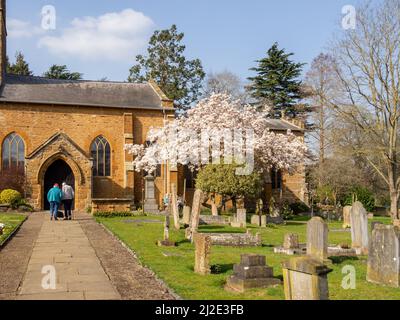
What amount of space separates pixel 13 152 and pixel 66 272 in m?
24.6

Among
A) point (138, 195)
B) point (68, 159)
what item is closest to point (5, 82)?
point (68, 159)

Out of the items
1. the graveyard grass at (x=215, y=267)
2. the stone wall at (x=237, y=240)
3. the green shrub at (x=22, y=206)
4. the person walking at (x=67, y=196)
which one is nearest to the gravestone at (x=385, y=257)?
the graveyard grass at (x=215, y=267)

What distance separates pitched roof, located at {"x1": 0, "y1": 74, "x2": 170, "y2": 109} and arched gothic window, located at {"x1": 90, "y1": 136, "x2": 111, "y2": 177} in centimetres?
277

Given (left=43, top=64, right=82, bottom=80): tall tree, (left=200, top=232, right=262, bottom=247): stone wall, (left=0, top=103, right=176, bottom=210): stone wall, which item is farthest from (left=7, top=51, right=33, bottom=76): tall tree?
(left=200, top=232, right=262, bottom=247): stone wall

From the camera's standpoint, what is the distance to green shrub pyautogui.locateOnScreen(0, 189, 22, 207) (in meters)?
28.7

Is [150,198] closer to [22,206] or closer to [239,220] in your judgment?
[22,206]

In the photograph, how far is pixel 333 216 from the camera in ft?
113

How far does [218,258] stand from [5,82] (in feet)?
89.4

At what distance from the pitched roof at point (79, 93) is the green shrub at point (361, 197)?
16679 mm

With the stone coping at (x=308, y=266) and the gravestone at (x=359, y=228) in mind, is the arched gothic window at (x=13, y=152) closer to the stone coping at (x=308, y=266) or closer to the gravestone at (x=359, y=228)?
the gravestone at (x=359, y=228)

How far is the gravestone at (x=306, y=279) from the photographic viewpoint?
7074 millimetres

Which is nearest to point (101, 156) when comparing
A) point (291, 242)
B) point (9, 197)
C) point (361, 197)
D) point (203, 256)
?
point (9, 197)

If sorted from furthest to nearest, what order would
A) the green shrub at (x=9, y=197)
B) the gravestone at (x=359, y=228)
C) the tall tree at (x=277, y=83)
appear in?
1. the tall tree at (x=277, y=83)
2. the green shrub at (x=9, y=197)
3. the gravestone at (x=359, y=228)

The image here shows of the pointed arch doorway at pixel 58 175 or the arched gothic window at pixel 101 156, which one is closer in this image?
the pointed arch doorway at pixel 58 175
